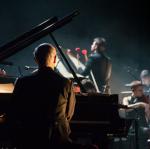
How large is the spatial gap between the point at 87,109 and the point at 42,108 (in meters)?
0.90

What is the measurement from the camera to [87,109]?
4879 mm

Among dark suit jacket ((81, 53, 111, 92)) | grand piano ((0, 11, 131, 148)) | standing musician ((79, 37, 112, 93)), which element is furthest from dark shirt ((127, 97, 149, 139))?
grand piano ((0, 11, 131, 148))

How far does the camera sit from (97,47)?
9273mm

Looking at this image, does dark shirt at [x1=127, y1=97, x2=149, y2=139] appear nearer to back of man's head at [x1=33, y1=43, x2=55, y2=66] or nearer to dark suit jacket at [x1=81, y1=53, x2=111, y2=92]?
dark suit jacket at [x1=81, y1=53, x2=111, y2=92]

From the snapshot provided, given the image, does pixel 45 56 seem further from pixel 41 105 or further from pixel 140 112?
pixel 140 112

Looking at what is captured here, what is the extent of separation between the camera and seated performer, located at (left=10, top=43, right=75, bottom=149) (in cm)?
412

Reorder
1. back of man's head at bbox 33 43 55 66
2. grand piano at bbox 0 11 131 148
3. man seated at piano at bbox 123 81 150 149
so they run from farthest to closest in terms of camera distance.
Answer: man seated at piano at bbox 123 81 150 149 < grand piano at bbox 0 11 131 148 < back of man's head at bbox 33 43 55 66

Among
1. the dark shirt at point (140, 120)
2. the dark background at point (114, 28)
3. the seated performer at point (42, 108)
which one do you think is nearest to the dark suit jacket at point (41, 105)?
the seated performer at point (42, 108)

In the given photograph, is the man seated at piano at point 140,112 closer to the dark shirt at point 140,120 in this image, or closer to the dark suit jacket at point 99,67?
the dark shirt at point 140,120

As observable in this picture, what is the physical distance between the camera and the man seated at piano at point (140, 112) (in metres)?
8.27

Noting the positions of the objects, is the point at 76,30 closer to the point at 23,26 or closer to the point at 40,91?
the point at 23,26

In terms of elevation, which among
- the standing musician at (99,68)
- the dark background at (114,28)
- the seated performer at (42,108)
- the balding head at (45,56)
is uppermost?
the dark background at (114,28)

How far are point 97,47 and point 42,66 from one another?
5147 mm

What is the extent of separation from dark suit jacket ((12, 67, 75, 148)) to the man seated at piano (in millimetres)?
4100
